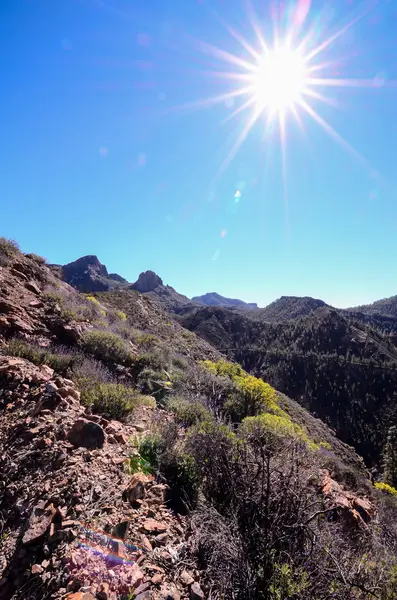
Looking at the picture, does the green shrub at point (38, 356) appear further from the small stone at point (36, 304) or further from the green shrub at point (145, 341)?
the green shrub at point (145, 341)

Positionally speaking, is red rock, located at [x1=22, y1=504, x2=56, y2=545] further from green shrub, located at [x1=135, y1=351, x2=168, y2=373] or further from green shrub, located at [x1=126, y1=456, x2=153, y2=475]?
green shrub, located at [x1=135, y1=351, x2=168, y2=373]

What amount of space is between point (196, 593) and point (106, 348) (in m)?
5.97

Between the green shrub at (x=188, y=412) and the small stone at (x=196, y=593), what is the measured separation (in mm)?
2996

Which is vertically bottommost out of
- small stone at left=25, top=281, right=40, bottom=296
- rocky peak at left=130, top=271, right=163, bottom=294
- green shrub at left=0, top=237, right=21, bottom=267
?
small stone at left=25, top=281, right=40, bottom=296

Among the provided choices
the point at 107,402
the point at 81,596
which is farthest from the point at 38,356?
the point at 81,596

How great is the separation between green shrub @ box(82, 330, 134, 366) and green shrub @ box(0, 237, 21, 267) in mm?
3735

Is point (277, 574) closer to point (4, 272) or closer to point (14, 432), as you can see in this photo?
point (14, 432)

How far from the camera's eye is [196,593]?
6.39ft

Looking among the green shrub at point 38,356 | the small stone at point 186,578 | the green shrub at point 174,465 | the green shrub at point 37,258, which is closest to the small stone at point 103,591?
the small stone at point 186,578

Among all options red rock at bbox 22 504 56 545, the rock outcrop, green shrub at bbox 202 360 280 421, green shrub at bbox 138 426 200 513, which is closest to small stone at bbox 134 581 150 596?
the rock outcrop

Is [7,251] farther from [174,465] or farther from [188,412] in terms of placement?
[174,465]

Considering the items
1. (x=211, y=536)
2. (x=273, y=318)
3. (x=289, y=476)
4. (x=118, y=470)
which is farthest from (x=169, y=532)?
(x=273, y=318)

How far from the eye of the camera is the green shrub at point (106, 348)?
7188 millimetres

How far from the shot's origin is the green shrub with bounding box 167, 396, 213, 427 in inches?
204
